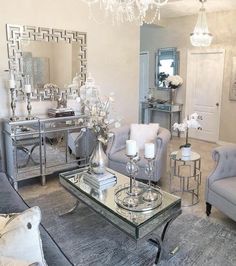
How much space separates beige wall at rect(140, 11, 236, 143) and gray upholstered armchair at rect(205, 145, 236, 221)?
3208mm

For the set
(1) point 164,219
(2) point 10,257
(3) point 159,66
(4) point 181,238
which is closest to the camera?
(2) point 10,257

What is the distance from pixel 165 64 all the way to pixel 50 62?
11.7ft

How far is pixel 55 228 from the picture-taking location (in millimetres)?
2734

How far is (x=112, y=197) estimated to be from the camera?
239 centimetres

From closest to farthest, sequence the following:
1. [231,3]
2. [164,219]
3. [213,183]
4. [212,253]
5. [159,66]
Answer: [164,219] < [212,253] < [213,183] < [231,3] < [159,66]

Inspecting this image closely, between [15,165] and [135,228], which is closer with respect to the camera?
[135,228]

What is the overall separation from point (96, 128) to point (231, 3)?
4122 millimetres

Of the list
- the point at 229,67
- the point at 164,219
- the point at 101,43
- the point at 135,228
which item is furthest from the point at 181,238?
the point at 229,67

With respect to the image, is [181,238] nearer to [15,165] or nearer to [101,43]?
[15,165]

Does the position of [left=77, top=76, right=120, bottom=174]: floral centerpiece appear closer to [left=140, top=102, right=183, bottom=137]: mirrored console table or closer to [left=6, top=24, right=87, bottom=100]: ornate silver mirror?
[left=6, top=24, right=87, bottom=100]: ornate silver mirror

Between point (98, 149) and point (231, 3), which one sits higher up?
point (231, 3)

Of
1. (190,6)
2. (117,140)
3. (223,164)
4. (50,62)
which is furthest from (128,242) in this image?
(190,6)

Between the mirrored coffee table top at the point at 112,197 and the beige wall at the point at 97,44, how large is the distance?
68.4 inches

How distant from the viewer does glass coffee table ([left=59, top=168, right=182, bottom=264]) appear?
1977 mm
